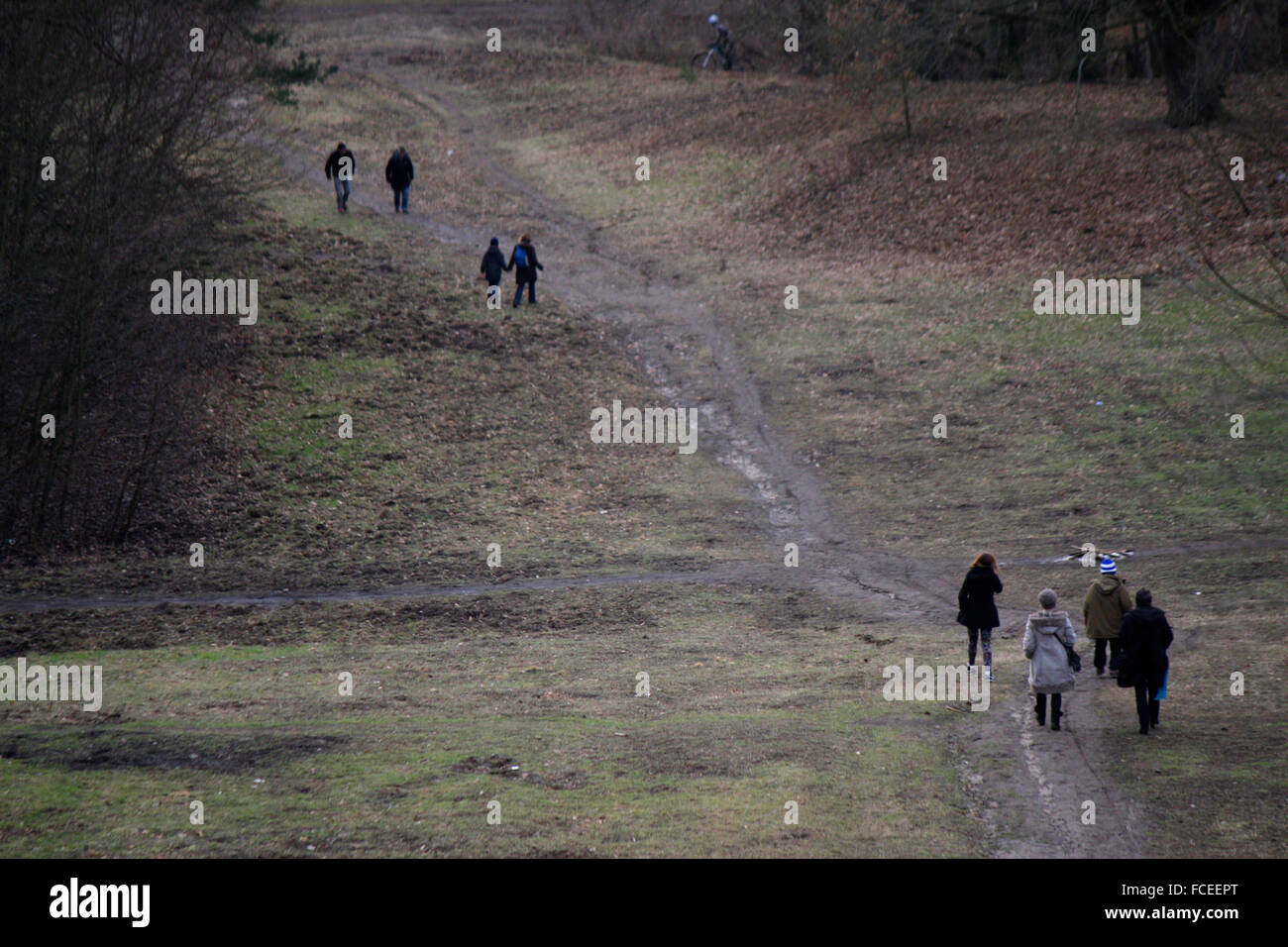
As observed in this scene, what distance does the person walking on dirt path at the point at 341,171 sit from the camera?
111ft

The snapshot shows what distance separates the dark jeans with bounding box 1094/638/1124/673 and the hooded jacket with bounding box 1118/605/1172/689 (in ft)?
5.66

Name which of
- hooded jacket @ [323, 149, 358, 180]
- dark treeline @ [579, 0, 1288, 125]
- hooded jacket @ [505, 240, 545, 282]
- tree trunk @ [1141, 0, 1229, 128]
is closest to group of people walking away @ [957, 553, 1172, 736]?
hooded jacket @ [505, 240, 545, 282]

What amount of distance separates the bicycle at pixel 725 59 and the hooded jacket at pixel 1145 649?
45.4 metres

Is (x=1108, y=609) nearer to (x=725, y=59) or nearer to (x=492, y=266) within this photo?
(x=492, y=266)

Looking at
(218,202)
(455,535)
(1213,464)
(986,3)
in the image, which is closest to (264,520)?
(455,535)

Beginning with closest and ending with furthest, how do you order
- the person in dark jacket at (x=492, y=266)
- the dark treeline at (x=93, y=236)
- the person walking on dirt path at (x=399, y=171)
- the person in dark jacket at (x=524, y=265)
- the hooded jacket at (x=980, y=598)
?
the hooded jacket at (x=980, y=598)
the dark treeline at (x=93, y=236)
the person in dark jacket at (x=524, y=265)
the person in dark jacket at (x=492, y=266)
the person walking on dirt path at (x=399, y=171)

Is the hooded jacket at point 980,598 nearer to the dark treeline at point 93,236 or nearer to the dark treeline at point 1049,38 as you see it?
the dark treeline at point 93,236

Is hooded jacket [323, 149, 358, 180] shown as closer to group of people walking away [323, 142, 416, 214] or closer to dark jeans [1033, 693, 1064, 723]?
group of people walking away [323, 142, 416, 214]

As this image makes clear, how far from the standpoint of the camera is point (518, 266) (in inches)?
1122

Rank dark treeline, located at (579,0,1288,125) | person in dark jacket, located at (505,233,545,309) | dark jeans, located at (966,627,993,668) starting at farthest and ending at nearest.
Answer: person in dark jacket, located at (505,233,545,309), dark treeline, located at (579,0,1288,125), dark jeans, located at (966,627,993,668)

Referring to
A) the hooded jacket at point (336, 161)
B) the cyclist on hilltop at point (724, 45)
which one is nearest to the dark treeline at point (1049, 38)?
the cyclist on hilltop at point (724, 45)

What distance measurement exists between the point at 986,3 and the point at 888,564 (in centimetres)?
1990

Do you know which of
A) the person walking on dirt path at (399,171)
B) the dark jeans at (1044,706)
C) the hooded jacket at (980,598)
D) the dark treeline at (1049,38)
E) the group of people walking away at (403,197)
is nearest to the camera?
the dark jeans at (1044,706)

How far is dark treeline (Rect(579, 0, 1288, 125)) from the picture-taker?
27.8 m
